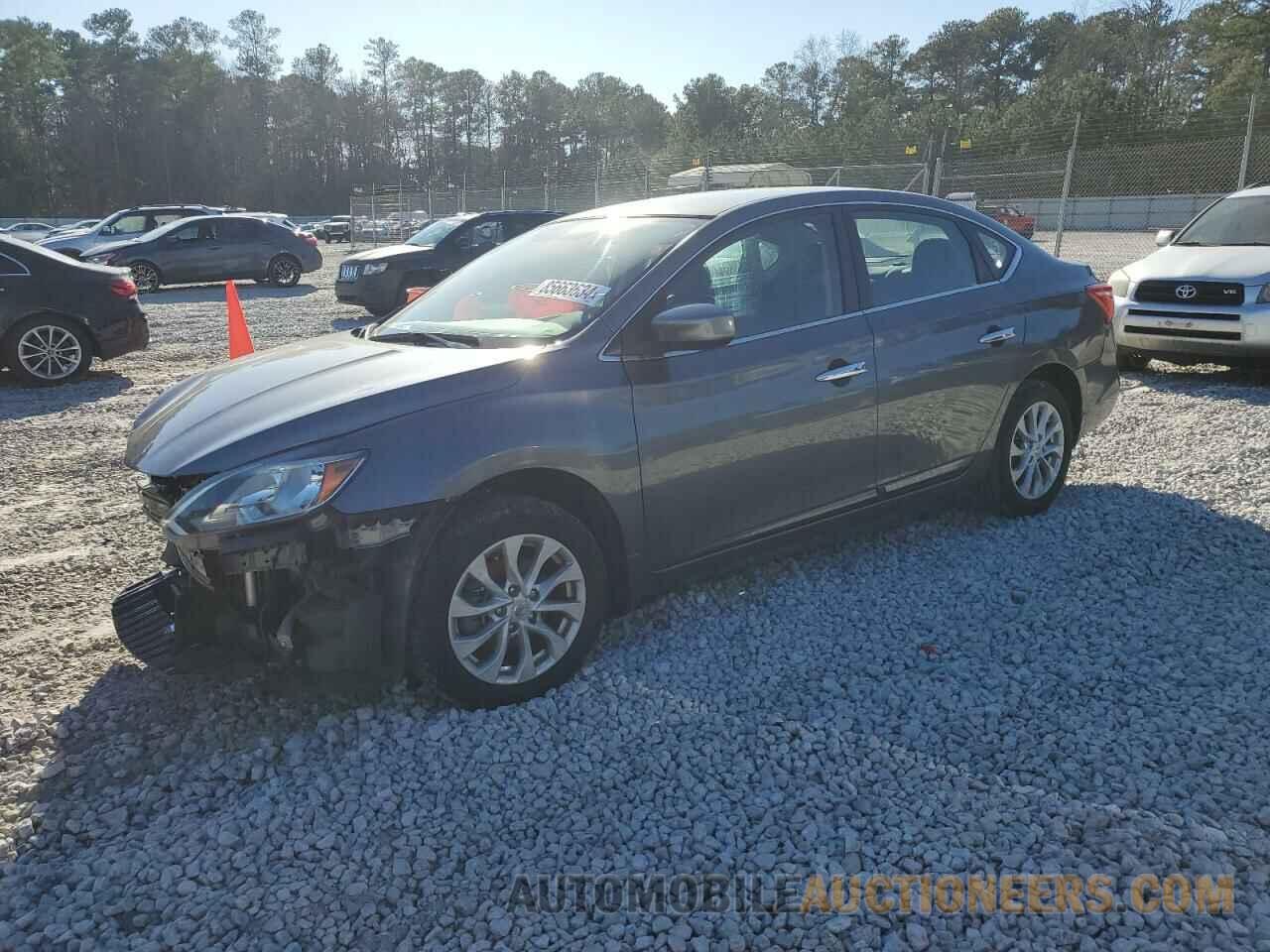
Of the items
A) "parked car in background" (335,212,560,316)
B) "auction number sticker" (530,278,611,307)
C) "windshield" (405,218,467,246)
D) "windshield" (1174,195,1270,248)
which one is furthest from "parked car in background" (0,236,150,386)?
"windshield" (1174,195,1270,248)

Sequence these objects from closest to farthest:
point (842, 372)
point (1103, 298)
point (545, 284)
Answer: point (545, 284) < point (842, 372) < point (1103, 298)

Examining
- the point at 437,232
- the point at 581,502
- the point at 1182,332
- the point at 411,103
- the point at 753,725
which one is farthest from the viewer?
the point at 411,103

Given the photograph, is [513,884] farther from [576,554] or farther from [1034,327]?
[1034,327]

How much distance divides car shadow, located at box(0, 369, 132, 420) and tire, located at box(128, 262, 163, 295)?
9.24 metres

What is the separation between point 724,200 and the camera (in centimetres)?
417

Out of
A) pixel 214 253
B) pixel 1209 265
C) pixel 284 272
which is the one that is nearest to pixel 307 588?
pixel 1209 265

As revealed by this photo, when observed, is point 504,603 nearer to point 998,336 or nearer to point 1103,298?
point 998,336

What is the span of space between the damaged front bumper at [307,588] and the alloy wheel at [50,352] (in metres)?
7.49

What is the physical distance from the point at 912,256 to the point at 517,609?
2.58 m

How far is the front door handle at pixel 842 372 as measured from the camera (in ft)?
13.1

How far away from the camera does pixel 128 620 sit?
329 centimetres

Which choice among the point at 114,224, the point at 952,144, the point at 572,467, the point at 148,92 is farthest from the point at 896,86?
the point at 572,467

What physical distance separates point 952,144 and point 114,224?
19.2m

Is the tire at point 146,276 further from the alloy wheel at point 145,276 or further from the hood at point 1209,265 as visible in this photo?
the hood at point 1209,265
